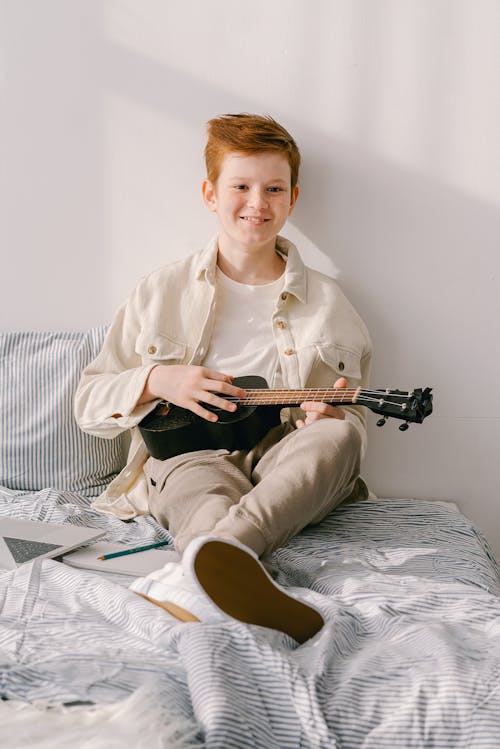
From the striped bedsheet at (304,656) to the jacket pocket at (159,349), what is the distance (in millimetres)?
584

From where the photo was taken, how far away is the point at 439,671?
989 millimetres

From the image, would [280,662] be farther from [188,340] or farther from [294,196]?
[294,196]

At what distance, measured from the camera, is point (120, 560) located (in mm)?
1517

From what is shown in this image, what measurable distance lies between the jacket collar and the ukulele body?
259 mm

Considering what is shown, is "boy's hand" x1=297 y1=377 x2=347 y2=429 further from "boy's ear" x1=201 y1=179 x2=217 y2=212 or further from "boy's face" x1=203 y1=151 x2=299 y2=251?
"boy's ear" x1=201 y1=179 x2=217 y2=212

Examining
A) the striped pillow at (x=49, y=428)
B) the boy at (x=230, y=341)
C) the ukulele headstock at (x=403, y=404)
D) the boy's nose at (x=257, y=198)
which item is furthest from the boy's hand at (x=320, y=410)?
the striped pillow at (x=49, y=428)

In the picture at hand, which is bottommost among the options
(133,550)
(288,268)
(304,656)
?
(133,550)

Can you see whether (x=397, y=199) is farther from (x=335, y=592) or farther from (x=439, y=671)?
(x=439, y=671)

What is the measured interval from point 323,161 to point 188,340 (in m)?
0.56

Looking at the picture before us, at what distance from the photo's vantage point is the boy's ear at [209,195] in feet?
6.64

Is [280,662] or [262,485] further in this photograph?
[262,485]

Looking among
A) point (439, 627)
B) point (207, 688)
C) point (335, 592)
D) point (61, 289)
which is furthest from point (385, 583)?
point (61, 289)

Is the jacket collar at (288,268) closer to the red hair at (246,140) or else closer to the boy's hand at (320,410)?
the red hair at (246,140)

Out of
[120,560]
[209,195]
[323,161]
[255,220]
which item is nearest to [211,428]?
[120,560]
